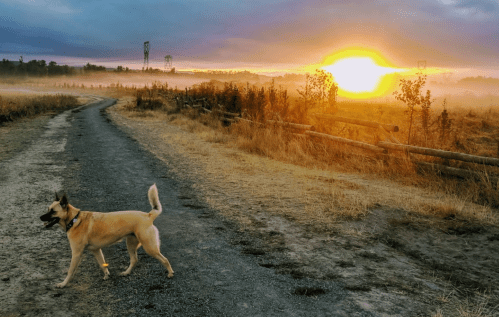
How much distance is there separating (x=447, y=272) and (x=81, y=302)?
4207 millimetres

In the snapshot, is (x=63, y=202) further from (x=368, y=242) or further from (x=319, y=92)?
(x=319, y=92)

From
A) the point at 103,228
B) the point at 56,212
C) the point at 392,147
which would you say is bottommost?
the point at 103,228

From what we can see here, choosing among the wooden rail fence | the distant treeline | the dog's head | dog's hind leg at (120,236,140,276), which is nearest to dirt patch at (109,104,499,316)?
the wooden rail fence

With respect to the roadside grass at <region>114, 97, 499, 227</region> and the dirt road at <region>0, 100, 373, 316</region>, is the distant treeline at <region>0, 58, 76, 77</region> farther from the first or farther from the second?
the dirt road at <region>0, 100, 373, 316</region>

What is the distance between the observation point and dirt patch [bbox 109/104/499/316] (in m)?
3.62

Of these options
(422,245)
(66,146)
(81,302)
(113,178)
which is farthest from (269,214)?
(66,146)

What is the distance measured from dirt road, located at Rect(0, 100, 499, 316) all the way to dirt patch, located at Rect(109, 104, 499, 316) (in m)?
0.02

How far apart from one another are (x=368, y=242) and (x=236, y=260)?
2037 millimetres

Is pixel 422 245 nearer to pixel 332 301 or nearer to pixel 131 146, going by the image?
pixel 332 301

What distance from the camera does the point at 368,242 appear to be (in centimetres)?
502

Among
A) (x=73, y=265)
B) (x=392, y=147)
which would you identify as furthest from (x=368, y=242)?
(x=392, y=147)

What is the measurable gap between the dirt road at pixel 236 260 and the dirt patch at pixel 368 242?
20mm

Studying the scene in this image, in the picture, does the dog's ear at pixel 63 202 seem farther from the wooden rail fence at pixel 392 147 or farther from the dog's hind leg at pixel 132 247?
the wooden rail fence at pixel 392 147

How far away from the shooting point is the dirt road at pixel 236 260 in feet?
11.1
